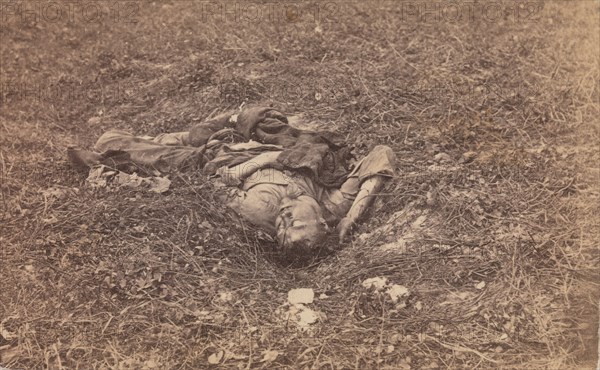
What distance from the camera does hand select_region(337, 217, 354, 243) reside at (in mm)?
2701

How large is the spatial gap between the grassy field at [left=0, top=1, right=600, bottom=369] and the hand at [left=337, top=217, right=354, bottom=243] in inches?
1.6

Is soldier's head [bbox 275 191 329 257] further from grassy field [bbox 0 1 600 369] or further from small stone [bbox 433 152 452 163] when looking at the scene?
small stone [bbox 433 152 452 163]

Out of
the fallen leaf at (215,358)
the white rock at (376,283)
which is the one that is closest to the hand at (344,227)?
the white rock at (376,283)

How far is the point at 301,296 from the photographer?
8.59 ft

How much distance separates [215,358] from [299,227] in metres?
0.62

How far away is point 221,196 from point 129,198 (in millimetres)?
411

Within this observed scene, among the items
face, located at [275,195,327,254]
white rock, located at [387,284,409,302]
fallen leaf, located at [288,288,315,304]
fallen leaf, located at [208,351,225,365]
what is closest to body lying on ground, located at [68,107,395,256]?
face, located at [275,195,327,254]

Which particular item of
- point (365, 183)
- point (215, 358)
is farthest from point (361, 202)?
point (215, 358)

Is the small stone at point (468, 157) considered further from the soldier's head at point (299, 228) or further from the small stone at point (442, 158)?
the soldier's head at point (299, 228)

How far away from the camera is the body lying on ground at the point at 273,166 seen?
269 centimetres

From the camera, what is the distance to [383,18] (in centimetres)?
311

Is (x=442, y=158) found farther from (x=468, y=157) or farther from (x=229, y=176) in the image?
(x=229, y=176)

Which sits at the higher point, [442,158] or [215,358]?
[442,158]

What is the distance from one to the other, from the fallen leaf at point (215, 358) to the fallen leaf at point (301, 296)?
348 millimetres
